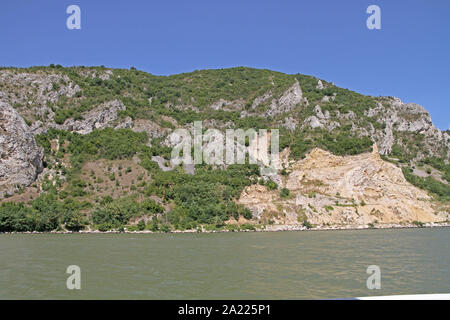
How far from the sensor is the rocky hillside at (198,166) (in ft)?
185

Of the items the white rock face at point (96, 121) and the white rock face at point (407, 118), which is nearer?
the white rock face at point (96, 121)

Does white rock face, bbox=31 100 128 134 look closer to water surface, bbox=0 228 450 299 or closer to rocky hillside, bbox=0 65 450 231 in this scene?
rocky hillside, bbox=0 65 450 231

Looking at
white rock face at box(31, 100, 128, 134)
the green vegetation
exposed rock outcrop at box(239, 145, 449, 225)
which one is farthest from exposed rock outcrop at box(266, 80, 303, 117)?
white rock face at box(31, 100, 128, 134)

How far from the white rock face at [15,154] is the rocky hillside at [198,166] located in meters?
0.18

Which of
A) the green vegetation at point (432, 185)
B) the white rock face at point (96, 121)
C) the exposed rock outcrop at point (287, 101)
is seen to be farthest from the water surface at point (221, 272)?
the exposed rock outcrop at point (287, 101)

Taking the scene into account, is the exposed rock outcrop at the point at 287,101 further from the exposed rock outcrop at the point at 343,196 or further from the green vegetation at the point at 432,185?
the green vegetation at the point at 432,185

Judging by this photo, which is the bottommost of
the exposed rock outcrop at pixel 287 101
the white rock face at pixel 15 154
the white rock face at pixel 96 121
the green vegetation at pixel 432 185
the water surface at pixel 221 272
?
the water surface at pixel 221 272

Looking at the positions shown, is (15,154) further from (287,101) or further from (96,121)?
(287,101)

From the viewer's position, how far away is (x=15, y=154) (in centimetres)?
5962

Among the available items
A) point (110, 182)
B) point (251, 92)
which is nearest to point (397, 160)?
point (251, 92)

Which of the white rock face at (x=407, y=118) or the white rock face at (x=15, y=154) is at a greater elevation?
the white rock face at (x=407, y=118)

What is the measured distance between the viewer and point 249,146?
8056 cm
